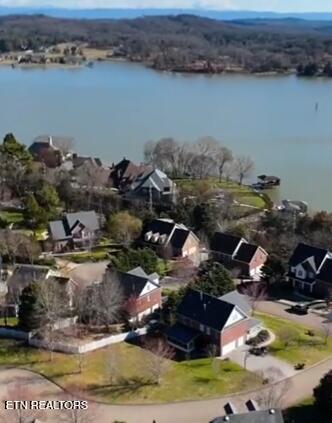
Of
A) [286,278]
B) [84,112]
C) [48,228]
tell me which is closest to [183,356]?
[286,278]

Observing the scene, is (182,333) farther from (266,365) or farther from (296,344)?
(296,344)

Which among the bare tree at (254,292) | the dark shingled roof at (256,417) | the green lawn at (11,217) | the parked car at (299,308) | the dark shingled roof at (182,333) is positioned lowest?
the parked car at (299,308)

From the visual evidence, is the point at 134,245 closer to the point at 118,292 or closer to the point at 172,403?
the point at 118,292

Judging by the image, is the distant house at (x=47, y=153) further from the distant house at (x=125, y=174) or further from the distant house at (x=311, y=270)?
the distant house at (x=311, y=270)

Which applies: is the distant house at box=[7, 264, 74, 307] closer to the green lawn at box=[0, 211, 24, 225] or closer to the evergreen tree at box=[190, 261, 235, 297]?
the evergreen tree at box=[190, 261, 235, 297]

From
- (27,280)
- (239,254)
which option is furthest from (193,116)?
(27,280)

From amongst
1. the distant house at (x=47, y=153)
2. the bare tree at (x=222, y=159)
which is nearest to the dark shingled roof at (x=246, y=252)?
the bare tree at (x=222, y=159)
